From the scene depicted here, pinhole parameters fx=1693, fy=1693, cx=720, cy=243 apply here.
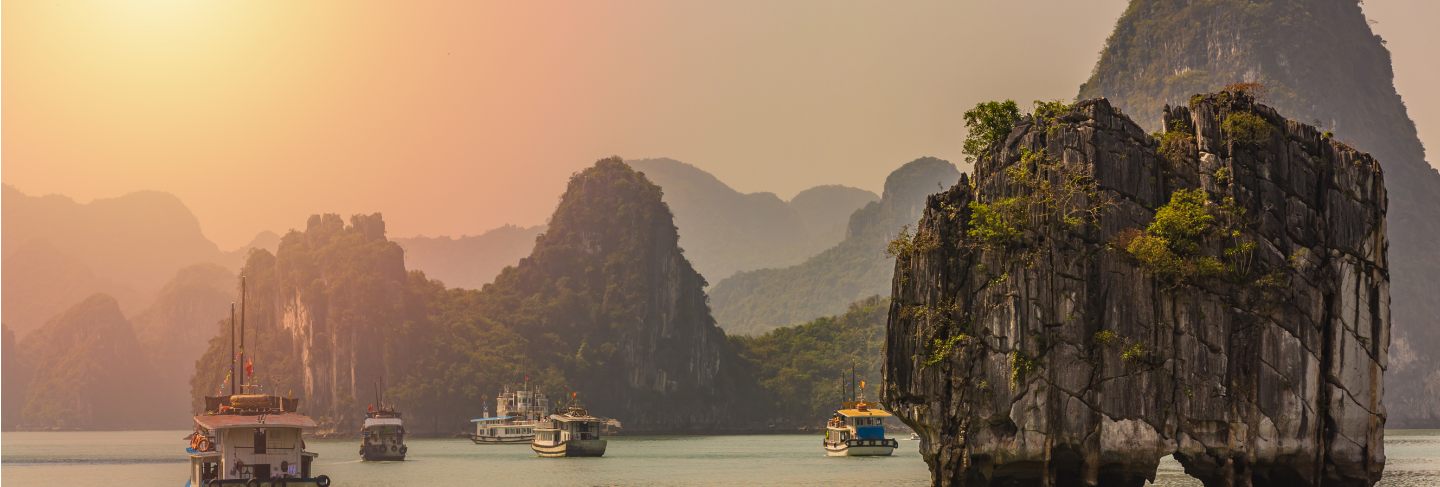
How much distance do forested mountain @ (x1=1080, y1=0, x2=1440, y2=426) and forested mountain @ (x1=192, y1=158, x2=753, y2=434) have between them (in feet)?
133

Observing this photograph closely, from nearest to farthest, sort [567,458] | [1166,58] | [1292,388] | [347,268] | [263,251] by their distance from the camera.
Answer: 1. [1292,388]
2. [567,458]
3. [347,268]
4. [263,251]
5. [1166,58]

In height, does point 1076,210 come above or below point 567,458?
above

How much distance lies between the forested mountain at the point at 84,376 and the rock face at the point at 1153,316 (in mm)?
147934

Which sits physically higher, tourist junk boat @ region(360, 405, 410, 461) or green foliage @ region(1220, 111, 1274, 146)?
green foliage @ region(1220, 111, 1274, 146)

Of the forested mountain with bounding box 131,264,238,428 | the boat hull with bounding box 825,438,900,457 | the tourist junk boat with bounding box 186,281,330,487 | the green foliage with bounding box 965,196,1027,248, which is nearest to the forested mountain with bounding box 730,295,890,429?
the boat hull with bounding box 825,438,900,457

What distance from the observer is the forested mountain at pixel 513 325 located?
4680 inches

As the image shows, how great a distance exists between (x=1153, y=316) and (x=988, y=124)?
18.7 ft

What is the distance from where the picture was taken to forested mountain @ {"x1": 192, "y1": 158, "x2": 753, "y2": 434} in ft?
390

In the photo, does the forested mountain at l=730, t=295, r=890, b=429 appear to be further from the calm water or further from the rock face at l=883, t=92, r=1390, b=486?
the rock face at l=883, t=92, r=1390, b=486

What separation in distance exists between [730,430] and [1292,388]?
99.3m

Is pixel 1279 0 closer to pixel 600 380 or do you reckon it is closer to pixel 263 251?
pixel 600 380

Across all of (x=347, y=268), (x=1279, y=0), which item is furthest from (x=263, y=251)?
(x=1279, y=0)

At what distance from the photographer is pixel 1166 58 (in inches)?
5595

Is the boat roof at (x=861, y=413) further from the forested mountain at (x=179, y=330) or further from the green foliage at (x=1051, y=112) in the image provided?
the forested mountain at (x=179, y=330)
